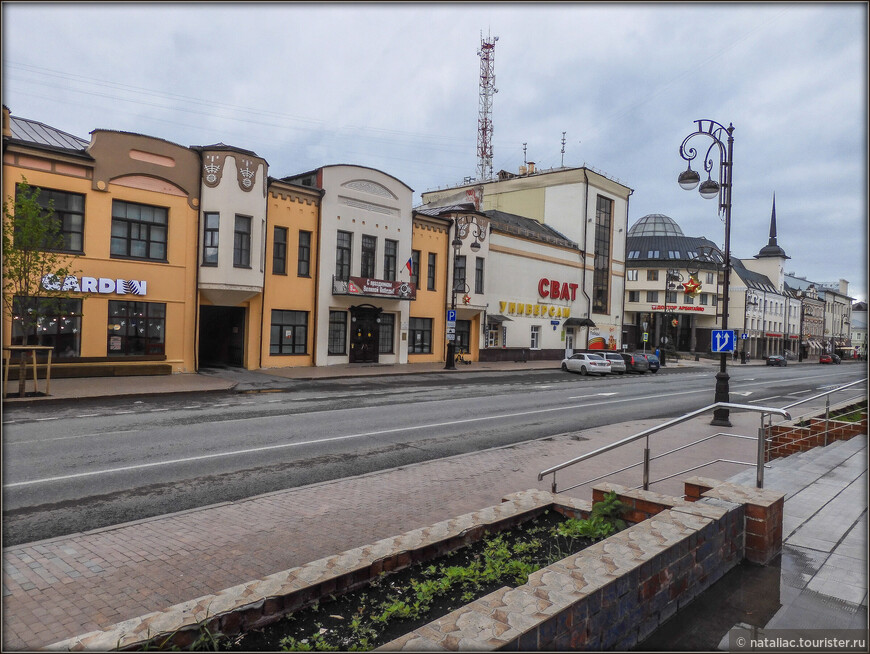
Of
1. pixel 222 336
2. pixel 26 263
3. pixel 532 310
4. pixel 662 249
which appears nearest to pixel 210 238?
pixel 222 336

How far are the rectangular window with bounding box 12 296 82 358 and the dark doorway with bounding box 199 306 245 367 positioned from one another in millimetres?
7460

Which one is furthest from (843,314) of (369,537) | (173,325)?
(369,537)

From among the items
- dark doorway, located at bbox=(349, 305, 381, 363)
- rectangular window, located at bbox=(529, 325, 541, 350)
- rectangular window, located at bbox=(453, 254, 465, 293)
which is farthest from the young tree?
rectangular window, located at bbox=(529, 325, 541, 350)

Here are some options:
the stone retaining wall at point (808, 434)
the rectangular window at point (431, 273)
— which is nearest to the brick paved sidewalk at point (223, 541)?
the stone retaining wall at point (808, 434)

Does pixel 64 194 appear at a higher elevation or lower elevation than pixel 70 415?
higher

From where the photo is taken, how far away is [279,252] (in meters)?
28.6

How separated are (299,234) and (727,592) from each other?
27419 millimetres

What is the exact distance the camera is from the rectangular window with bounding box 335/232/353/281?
30.9 meters

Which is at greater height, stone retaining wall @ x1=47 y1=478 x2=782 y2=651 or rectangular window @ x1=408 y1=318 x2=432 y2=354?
rectangular window @ x1=408 y1=318 x2=432 y2=354

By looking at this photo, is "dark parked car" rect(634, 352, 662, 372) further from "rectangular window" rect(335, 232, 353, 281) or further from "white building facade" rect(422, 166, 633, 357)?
"rectangular window" rect(335, 232, 353, 281)

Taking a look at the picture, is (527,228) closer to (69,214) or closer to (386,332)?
(386,332)

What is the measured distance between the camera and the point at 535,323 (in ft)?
145

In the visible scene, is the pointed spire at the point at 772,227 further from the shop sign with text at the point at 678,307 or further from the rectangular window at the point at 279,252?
the rectangular window at the point at 279,252

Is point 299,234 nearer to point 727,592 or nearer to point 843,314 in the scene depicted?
point 727,592
